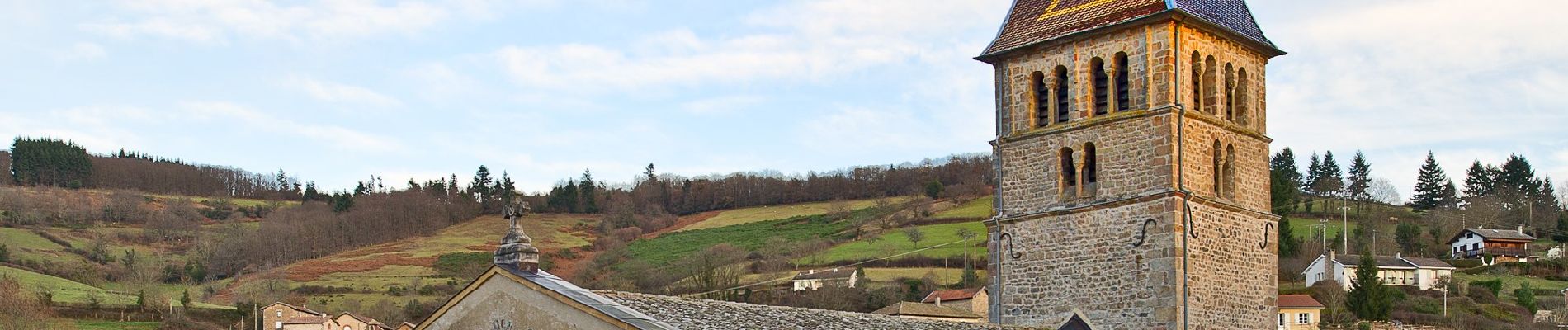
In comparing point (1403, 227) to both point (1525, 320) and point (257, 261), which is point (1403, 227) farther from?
point (257, 261)

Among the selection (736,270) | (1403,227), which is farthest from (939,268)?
(1403,227)

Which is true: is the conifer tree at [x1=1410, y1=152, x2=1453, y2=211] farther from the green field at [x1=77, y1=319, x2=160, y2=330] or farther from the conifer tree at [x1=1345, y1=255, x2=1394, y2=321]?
the green field at [x1=77, y1=319, x2=160, y2=330]

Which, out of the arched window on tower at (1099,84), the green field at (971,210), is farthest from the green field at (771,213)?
the arched window on tower at (1099,84)

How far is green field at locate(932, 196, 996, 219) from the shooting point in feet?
365

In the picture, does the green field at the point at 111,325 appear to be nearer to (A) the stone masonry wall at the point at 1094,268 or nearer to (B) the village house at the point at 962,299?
(B) the village house at the point at 962,299

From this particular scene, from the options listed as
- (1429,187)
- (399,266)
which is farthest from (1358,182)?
(399,266)

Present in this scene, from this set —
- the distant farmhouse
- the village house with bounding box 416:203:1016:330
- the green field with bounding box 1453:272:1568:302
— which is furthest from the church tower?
the distant farmhouse

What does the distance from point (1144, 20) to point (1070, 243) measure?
13.6ft

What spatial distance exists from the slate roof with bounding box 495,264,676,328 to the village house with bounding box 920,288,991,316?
56.0 metres

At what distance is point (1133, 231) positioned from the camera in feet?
89.3

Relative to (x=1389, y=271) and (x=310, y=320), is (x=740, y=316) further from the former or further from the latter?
(x=1389, y=271)

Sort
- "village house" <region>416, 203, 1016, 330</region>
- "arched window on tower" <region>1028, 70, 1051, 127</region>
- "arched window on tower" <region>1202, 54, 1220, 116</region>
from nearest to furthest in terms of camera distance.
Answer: "village house" <region>416, 203, 1016, 330</region>
"arched window on tower" <region>1202, 54, 1220, 116</region>
"arched window on tower" <region>1028, 70, 1051, 127</region>

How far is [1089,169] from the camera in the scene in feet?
93.3

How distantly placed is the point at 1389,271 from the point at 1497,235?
13346 mm
